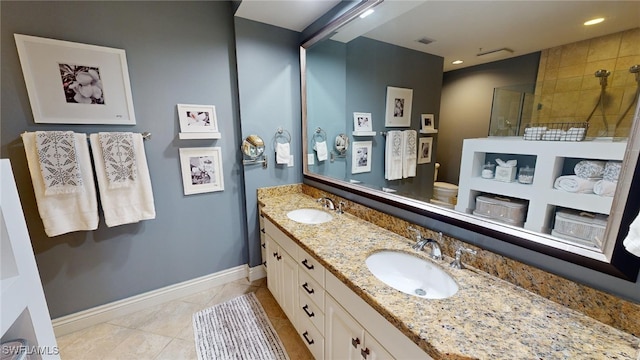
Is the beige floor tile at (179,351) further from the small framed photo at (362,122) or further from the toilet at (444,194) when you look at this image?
the small framed photo at (362,122)

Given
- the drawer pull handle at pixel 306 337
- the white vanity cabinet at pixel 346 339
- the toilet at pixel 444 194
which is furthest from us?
the drawer pull handle at pixel 306 337

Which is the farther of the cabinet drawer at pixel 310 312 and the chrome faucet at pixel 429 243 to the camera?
the cabinet drawer at pixel 310 312

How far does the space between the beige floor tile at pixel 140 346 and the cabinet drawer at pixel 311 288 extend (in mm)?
1096

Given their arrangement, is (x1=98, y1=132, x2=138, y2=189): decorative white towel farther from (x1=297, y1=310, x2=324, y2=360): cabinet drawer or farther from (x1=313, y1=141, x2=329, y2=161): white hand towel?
(x1=297, y1=310, x2=324, y2=360): cabinet drawer

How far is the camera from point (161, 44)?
5.59 feet

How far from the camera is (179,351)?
5.06 ft

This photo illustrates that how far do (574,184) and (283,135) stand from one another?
190 centimetres

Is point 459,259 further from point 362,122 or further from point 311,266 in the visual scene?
point 362,122

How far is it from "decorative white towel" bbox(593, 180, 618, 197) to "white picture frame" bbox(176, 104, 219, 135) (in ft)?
7.10

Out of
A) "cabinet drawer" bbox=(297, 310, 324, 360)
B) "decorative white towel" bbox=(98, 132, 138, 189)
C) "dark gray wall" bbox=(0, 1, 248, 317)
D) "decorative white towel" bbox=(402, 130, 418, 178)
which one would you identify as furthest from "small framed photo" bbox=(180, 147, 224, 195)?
"decorative white towel" bbox=(402, 130, 418, 178)

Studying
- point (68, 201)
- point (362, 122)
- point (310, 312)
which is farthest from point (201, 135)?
point (310, 312)

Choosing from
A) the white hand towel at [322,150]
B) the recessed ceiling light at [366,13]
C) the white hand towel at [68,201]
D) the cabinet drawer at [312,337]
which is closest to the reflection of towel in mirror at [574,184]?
the cabinet drawer at [312,337]

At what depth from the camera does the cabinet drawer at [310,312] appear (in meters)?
1.24

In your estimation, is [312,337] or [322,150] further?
[322,150]
